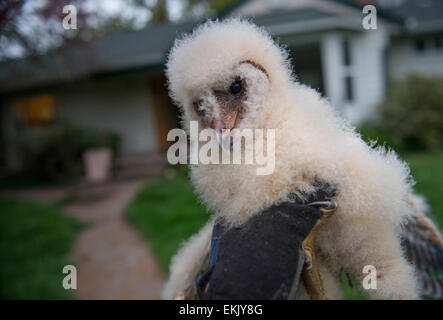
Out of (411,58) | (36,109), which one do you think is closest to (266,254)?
(411,58)

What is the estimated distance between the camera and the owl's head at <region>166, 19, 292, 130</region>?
1.09m

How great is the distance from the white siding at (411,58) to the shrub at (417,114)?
3137 mm

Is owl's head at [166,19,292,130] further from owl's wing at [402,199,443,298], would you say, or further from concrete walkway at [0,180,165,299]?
concrete walkway at [0,180,165,299]

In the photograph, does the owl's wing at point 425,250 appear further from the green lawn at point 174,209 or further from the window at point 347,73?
the window at point 347,73

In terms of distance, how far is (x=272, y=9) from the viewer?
11.2 metres

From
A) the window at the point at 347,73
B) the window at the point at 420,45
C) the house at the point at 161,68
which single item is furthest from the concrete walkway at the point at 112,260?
the window at the point at 420,45

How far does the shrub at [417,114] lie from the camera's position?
379 inches

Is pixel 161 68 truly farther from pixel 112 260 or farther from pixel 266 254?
pixel 266 254

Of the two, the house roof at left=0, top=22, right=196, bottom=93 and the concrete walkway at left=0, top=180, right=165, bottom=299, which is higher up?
the house roof at left=0, top=22, right=196, bottom=93

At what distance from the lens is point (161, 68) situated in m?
11.8

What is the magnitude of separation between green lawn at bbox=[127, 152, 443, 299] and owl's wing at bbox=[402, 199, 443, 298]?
9.13 ft

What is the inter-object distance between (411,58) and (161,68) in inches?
373

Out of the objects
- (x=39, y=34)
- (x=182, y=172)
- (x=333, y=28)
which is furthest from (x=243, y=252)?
(x=333, y=28)

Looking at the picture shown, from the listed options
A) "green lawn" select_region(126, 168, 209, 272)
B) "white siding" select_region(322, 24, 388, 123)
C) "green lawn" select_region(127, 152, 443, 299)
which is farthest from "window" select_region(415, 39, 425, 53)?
"green lawn" select_region(126, 168, 209, 272)
